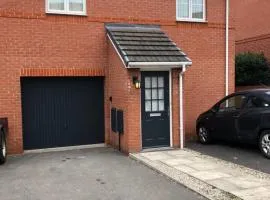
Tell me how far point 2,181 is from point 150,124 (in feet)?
15.0

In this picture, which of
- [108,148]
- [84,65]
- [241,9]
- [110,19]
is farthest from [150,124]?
[241,9]

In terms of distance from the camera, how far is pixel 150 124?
11.8 metres

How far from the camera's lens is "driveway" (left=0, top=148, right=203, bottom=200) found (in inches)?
297

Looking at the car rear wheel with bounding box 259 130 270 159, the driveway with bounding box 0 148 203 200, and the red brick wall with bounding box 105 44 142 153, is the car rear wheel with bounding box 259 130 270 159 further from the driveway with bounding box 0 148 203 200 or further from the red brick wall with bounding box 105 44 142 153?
the red brick wall with bounding box 105 44 142 153

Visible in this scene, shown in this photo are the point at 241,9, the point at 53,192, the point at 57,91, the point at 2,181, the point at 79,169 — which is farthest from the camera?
the point at 241,9

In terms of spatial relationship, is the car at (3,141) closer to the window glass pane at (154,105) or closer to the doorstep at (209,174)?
the doorstep at (209,174)

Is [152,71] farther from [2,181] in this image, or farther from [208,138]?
[2,181]

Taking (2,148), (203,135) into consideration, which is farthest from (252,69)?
(2,148)

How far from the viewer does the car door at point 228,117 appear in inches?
450

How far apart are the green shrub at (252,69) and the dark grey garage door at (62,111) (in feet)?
29.1

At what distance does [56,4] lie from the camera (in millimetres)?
12234

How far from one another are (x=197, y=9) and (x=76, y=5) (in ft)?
13.7

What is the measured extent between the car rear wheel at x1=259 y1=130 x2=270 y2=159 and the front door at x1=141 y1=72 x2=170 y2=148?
8.84ft

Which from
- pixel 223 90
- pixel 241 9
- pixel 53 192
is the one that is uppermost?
pixel 241 9
